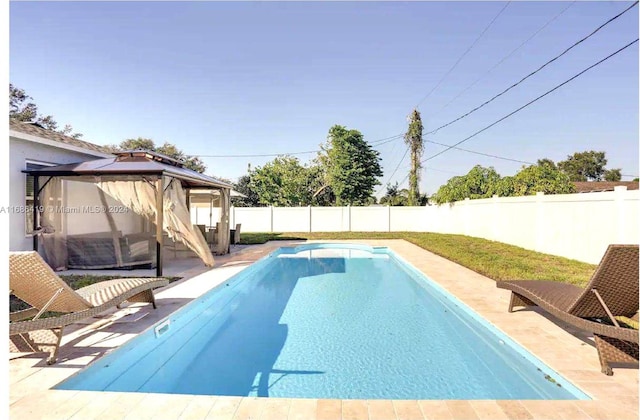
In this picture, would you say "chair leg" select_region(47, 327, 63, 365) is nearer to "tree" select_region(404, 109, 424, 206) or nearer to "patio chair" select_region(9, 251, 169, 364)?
"patio chair" select_region(9, 251, 169, 364)

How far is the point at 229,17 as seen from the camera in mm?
13430

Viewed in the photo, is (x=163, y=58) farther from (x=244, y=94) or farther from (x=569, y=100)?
(x=569, y=100)

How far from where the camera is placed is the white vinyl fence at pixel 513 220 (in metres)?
8.50

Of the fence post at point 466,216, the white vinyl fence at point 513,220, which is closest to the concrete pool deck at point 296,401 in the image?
the white vinyl fence at point 513,220

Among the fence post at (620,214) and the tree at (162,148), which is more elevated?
the tree at (162,148)

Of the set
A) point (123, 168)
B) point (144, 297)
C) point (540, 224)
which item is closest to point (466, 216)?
point (540, 224)

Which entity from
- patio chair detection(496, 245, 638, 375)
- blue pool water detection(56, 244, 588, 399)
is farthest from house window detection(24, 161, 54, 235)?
patio chair detection(496, 245, 638, 375)

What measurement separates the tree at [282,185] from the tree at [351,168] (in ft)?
8.81

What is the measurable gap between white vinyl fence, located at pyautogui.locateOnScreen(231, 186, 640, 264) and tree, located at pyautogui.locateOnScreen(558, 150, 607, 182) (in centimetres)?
3689

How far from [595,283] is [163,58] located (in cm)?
1809

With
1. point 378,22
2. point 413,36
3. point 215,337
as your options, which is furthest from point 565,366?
point 413,36

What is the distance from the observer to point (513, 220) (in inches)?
523

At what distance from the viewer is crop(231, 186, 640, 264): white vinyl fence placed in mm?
8500

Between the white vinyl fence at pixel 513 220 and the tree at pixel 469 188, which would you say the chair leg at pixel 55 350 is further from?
the tree at pixel 469 188
